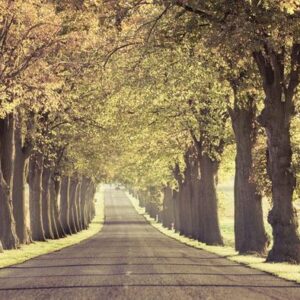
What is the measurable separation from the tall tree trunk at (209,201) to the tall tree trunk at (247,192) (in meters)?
10.4

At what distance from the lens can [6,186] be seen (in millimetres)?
32312

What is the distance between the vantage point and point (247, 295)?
12484mm

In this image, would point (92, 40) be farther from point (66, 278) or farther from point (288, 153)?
point (66, 278)

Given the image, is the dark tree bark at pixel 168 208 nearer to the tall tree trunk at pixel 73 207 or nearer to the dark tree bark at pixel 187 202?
the tall tree trunk at pixel 73 207

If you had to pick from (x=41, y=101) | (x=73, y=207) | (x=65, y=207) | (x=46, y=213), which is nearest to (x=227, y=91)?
(x=41, y=101)

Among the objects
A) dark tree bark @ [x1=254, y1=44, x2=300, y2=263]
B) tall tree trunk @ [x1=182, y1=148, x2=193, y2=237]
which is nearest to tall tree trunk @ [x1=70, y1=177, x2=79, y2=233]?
tall tree trunk @ [x1=182, y1=148, x2=193, y2=237]

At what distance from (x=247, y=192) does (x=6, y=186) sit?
11751 millimetres

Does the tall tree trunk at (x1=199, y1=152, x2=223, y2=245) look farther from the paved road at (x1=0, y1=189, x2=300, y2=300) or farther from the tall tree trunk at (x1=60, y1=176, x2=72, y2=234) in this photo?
the tall tree trunk at (x1=60, y1=176, x2=72, y2=234)

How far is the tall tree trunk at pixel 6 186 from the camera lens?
3228 cm

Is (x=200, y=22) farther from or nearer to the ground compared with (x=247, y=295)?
farther from the ground

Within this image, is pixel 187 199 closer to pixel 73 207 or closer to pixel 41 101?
pixel 73 207

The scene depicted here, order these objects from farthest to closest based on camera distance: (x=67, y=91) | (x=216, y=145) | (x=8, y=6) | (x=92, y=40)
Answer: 1. (x=216, y=145)
2. (x=67, y=91)
3. (x=92, y=40)
4. (x=8, y=6)

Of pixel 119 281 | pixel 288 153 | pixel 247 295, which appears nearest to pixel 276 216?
pixel 288 153

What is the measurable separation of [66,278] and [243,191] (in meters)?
15.5
